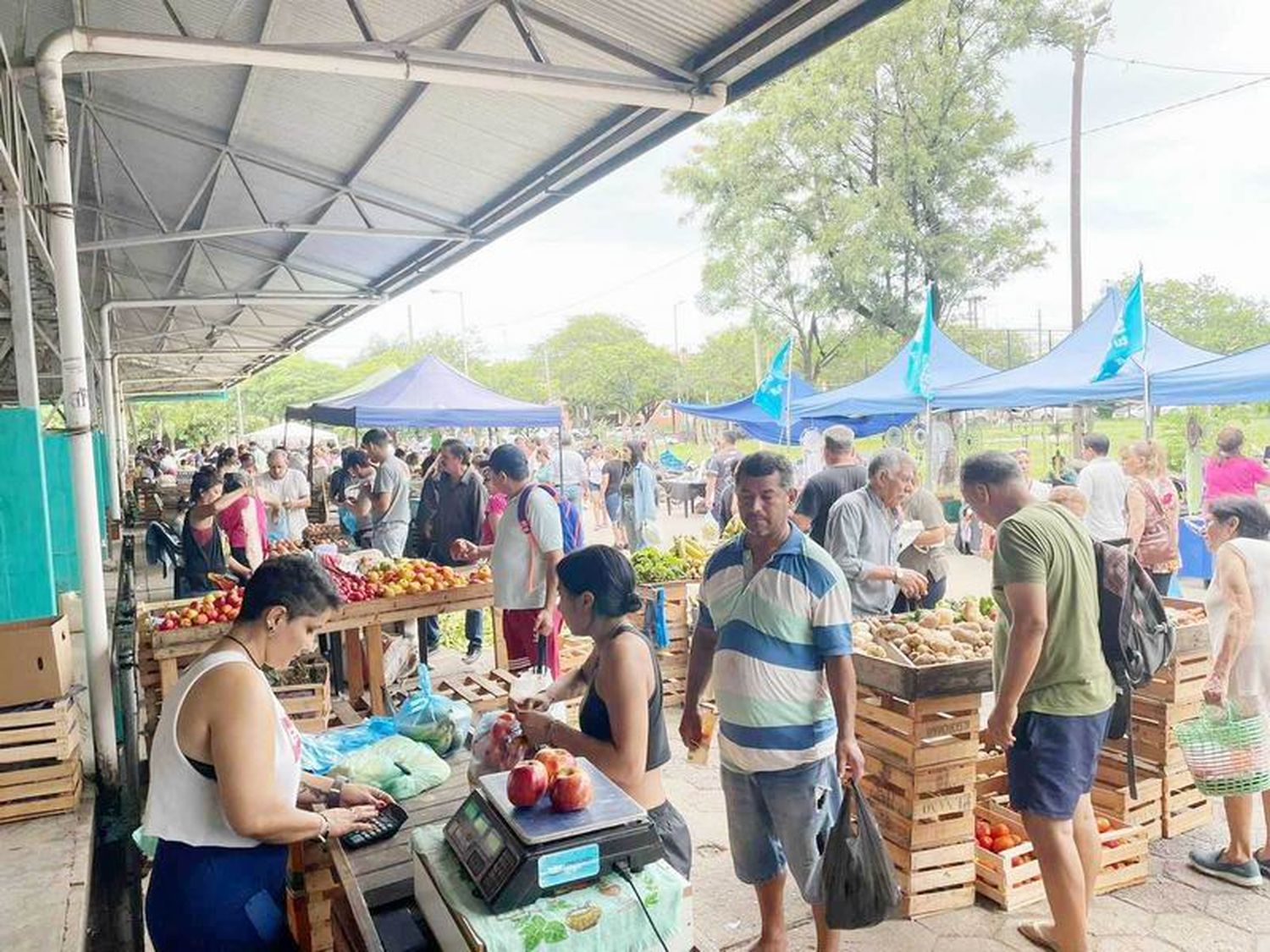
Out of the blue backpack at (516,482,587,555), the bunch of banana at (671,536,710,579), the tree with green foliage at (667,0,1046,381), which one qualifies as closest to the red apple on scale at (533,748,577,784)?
the blue backpack at (516,482,587,555)

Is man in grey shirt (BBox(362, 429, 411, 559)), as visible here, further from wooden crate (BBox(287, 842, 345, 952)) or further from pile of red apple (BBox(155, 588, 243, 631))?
wooden crate (BBox(287, 842, 345, 952))

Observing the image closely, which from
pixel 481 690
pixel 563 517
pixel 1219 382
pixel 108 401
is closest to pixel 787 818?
pixel 481 690

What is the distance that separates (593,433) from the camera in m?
47.2

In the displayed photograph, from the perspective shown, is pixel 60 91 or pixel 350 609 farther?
pixel 350 609

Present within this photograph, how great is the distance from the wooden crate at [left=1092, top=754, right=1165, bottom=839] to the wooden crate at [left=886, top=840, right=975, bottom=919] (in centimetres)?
89

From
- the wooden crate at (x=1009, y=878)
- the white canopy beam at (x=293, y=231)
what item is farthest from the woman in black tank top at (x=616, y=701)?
the white canopy beam at (x=293, y=231)

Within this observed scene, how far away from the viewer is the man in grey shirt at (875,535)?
4738 mm

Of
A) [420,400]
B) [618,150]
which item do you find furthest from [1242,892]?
[420,400]

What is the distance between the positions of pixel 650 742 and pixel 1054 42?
23.0m

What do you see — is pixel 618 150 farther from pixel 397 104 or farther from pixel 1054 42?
pixel 1054 42

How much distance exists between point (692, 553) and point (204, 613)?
373cm

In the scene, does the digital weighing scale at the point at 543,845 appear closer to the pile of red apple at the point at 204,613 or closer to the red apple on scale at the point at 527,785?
the red apple on scale at the point at 527,785

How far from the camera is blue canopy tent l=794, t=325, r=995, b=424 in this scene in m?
12.2

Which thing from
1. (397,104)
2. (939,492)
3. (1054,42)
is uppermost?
(1054,42)
